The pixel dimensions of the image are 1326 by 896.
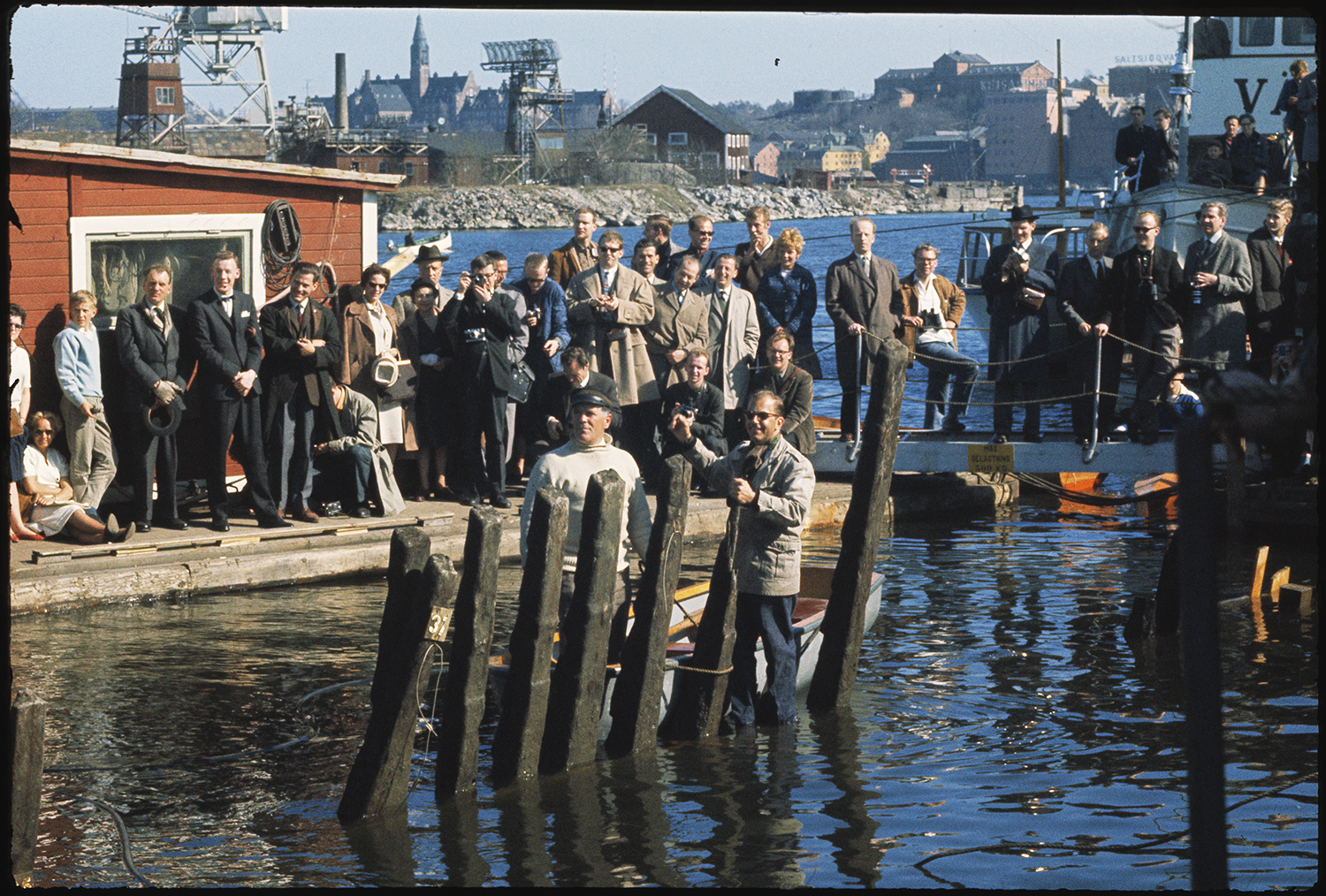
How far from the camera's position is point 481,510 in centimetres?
694

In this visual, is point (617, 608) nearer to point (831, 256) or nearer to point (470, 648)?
point (470, 648)

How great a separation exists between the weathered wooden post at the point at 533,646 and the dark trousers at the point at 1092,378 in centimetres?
823

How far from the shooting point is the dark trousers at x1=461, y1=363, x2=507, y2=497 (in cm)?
1316

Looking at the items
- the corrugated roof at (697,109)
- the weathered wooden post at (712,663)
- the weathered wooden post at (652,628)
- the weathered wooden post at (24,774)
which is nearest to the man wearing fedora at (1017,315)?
the weathered wooden post at (712,663)

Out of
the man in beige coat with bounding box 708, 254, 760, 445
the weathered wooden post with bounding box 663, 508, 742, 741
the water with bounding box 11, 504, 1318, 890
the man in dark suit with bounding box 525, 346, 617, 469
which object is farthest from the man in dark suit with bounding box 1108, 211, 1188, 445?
the weathered wooden post with bounding box 663, 508, 742, 741

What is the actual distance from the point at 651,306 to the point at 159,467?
4.21 m

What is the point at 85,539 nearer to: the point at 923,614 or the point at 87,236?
the point at 87,236

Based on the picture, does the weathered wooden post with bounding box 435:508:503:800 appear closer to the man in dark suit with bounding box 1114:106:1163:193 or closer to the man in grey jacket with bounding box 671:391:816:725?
the man in grey jacket with bounding box 671:391:816:725

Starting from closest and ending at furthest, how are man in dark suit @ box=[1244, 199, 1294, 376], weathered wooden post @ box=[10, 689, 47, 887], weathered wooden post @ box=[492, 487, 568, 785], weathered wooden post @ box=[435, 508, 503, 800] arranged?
weathered wooden post @ box=[10, 689, 47, 887]
weathered wooden post @ box=[435, 508, 503, 800]
weathered wooden post @ box=[492, 487, 568, 785]
man in dark suit @ box=[1244, 199, 1294, 376]

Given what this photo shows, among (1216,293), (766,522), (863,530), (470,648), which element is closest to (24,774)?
(470,648)

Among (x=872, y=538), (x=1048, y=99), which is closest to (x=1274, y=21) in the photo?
(x=872, y=538)

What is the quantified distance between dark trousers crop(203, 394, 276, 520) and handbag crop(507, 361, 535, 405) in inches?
83.2

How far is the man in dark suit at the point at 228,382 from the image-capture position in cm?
1193

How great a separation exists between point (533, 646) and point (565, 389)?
6020 mm
